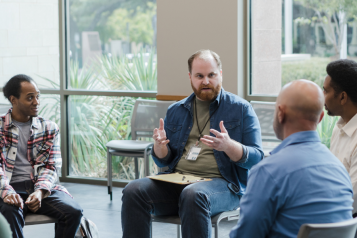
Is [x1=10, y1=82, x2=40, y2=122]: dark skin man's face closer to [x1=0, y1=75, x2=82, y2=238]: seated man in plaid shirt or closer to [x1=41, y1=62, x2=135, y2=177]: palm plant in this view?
[x1=0, y1=75, x2=82, y2=238]: seated man in plaid shirt

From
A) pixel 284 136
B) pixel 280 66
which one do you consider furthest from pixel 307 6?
pixel 284 136

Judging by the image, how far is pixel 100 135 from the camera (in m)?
5.00

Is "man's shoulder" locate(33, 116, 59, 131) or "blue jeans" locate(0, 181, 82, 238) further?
"man's shoulder" locate(33, 116, 59, 131)

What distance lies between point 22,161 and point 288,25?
8.94 feet

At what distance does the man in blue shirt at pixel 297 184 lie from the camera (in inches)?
54.3

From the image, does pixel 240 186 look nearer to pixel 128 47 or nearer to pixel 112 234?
pixel 112 234

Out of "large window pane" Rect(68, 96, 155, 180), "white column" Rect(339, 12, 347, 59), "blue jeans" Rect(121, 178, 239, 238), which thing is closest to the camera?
"blue jeans" Rect(121, 178, 239, 238)

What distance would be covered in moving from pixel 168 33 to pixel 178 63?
316 mm

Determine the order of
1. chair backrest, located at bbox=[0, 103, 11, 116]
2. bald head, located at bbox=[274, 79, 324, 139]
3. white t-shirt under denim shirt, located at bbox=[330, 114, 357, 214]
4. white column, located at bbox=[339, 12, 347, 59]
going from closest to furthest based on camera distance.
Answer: bald head, located at bbox=[274, 79, 324, 139]
white t-shirt under denim shirt, located at bbox=[330, 114, 357, 214]
white column, located at bbox=[339, 12, 347, 59]
chair backrest, located at bbox=[0, 103, 11, 116]

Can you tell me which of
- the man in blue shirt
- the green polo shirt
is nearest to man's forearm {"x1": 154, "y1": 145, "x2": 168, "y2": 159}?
the green polo shirt

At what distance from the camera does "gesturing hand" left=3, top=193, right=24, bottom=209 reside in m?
2.48

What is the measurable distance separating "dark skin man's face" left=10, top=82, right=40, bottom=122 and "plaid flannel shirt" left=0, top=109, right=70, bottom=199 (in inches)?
1.8

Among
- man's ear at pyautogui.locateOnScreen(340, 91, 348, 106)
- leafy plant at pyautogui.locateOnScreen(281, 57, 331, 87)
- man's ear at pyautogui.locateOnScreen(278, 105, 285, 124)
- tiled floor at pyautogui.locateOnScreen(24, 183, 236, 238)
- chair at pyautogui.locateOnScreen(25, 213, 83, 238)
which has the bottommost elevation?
tiled floor at pyautogui.locateOnScreen(24, 183, 236, 238)

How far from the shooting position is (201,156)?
101 inches
